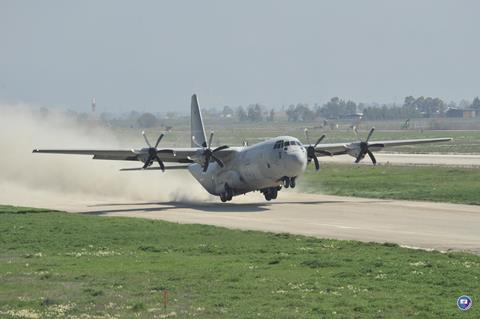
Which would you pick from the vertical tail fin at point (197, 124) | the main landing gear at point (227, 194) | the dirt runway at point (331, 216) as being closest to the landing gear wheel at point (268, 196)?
the dirt runway at point (331, 216)

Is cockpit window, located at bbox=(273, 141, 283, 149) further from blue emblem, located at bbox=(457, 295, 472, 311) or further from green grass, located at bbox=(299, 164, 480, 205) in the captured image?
blue emblem, located at bbox=(457, 295, 472, 311)

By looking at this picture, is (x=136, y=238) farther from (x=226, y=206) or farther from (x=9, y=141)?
(x=9, y=141)

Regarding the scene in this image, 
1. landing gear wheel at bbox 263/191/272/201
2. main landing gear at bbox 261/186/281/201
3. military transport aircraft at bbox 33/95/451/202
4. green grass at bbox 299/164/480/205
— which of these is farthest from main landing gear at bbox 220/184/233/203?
green grass at bbox 299/164/480/205

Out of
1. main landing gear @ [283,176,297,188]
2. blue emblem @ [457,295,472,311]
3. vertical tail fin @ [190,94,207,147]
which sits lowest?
blue emblem @ [457,295,472,311]

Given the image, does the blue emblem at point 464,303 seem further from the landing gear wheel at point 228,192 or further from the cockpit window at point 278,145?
the landing gear wheel at point 228,192

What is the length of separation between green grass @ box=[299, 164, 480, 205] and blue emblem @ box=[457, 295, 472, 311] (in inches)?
1258

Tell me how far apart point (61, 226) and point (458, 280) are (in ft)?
72.6

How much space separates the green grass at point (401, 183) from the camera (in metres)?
59.1

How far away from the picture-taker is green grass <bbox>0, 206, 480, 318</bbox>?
74.0 ft

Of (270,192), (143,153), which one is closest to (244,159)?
(270,192)

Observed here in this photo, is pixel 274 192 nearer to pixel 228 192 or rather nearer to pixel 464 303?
pixel 228 192

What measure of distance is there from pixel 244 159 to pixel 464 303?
3346cm

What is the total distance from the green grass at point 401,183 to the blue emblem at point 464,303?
31944 mm

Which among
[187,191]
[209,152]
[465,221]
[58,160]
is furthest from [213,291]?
[58,160]
